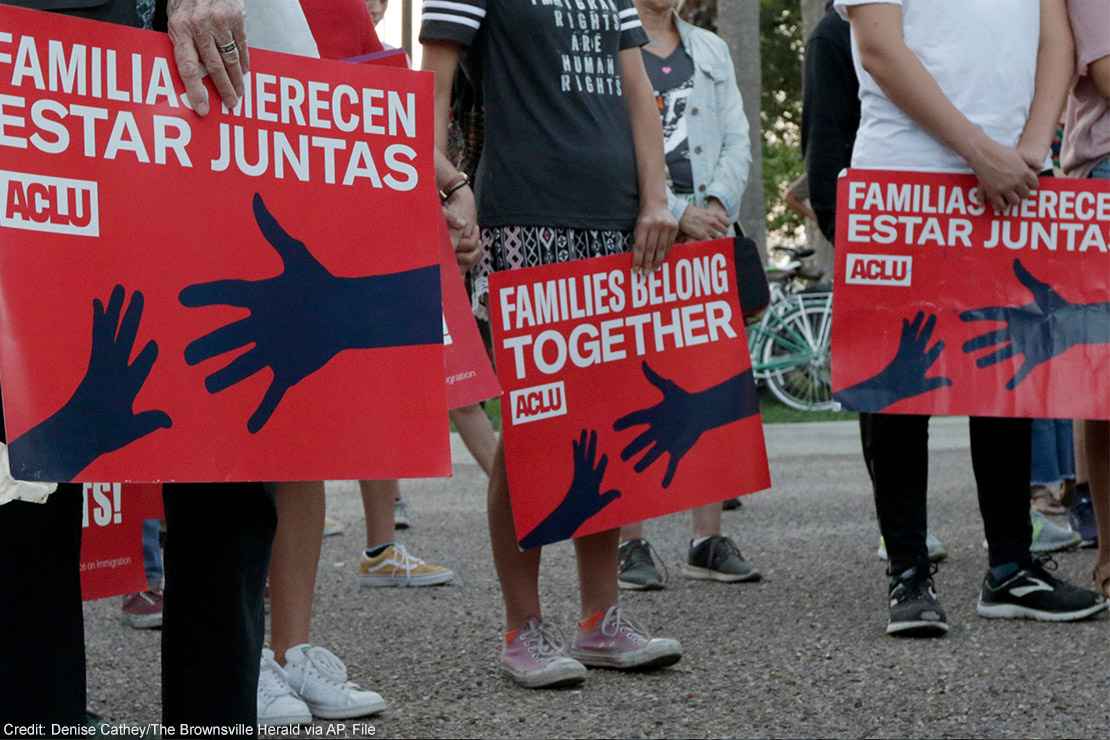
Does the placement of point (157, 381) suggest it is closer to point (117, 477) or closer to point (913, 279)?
point (117, 477)

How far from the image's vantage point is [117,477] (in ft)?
7.57

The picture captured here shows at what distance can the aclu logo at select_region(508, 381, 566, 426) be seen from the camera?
12.3 feet

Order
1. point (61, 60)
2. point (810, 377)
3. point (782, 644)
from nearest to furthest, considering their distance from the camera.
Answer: point (61, 60) → point (782, 644) → point (810, 377)

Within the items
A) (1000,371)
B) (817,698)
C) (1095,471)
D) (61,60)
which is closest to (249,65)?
(61,60)

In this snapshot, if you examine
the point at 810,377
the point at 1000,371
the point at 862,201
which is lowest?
the point at 810,377

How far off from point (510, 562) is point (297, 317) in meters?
1.48

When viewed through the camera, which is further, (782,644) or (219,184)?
(782,644)

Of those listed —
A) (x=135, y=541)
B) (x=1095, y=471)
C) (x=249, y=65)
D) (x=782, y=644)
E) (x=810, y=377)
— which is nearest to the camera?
(x=249, y=65)

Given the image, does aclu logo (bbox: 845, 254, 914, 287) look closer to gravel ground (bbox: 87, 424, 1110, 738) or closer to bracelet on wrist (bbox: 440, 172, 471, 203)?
gravel ground (bbox: 87, 424, 1110, 738)

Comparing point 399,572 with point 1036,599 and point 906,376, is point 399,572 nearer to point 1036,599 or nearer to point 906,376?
point 906,376

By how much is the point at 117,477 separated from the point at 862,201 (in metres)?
2.36


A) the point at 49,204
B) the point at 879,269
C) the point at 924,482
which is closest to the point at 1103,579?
the point at 924,482

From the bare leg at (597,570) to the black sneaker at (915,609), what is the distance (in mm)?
747

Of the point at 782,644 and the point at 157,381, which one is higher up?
the point at 157,381
